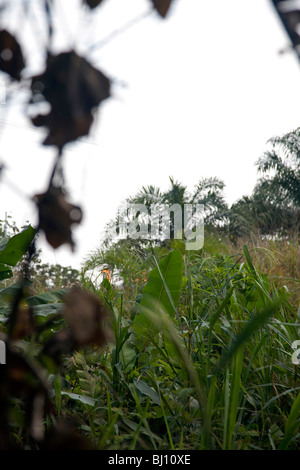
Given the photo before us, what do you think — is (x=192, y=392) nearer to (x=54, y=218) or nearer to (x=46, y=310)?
(x=46, y=310)

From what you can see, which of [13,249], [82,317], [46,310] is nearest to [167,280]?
[46,310]

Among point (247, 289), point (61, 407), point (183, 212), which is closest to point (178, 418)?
point (61, 407)

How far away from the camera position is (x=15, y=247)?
7.45 feet

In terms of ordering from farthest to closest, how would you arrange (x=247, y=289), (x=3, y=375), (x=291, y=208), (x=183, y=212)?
(x=291, y=208) < (x=183, y=212) < (x=247, y=289) < (x=3, y=375)

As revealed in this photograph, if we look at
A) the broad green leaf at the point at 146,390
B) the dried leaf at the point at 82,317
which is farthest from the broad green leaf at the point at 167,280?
the dried leaf at the point at 82,317

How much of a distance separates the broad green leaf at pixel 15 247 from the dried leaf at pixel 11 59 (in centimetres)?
164

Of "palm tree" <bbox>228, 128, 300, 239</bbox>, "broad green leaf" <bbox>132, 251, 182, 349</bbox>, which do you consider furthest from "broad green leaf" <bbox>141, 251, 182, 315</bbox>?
"palm tree" <bbox>228, 128, 300, 239</bbox>

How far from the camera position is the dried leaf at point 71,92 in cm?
53

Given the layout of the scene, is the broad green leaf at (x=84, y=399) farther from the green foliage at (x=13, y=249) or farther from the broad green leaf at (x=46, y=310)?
the green foliage at (x=13, y=249)

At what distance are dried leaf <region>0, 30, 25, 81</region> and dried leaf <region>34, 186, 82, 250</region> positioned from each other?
0.22m

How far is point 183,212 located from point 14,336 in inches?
473

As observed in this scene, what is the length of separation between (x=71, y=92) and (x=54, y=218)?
0.58 feet

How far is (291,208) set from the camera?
14.8m
